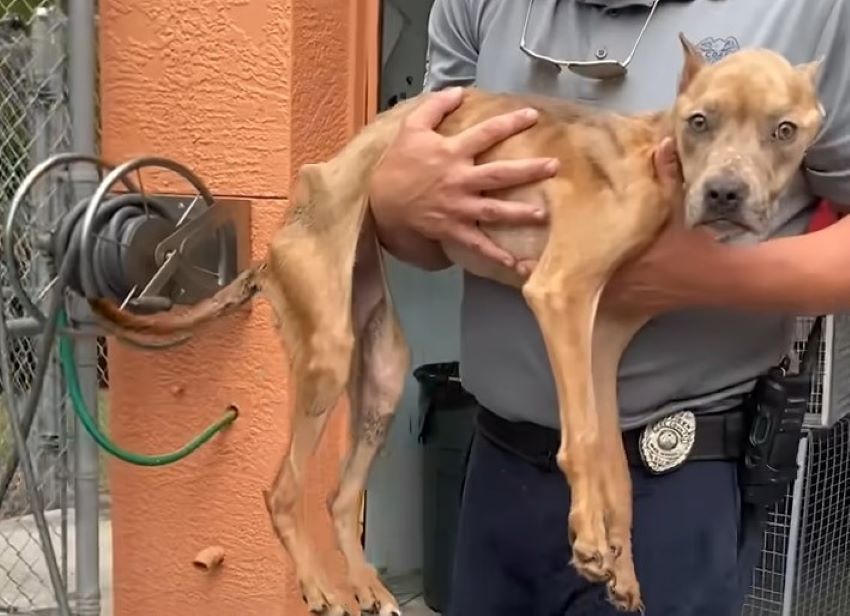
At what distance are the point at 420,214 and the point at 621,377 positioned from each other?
0.31 m

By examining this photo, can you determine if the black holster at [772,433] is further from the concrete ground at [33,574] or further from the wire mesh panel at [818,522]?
Result: the concrete ground at [33,574]

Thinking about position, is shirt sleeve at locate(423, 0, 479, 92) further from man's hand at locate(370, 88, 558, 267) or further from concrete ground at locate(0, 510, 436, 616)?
concrete ground at locate(0, 510, 436, 616)

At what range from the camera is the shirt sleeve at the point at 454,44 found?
5.24ft

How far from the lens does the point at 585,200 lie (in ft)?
4.28

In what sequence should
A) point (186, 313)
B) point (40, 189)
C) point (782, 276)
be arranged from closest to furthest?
point (782, 276)
point (186, 313)
point (40, 189)

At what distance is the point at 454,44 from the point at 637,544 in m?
0.73

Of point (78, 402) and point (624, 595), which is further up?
point (624, 595)

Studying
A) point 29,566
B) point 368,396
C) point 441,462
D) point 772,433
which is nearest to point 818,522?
point 441,462

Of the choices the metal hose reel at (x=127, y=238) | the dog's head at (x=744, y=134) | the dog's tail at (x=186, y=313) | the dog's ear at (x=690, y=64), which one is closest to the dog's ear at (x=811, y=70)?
the dog's head at (x=744, y=134)

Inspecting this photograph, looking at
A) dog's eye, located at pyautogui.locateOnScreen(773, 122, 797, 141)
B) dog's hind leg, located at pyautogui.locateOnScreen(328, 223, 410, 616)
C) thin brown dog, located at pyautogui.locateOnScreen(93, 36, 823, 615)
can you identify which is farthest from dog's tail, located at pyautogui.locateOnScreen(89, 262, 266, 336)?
dog's eye, located at pyautogui.locateOnScreen(773, 122, 797, 141)

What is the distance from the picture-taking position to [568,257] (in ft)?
4.15

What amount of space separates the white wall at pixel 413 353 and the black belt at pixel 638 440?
1.88 metres

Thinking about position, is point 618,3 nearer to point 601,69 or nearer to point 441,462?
point 601,69

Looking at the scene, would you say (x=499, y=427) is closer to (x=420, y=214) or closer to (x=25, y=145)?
(x=420, y=214)
